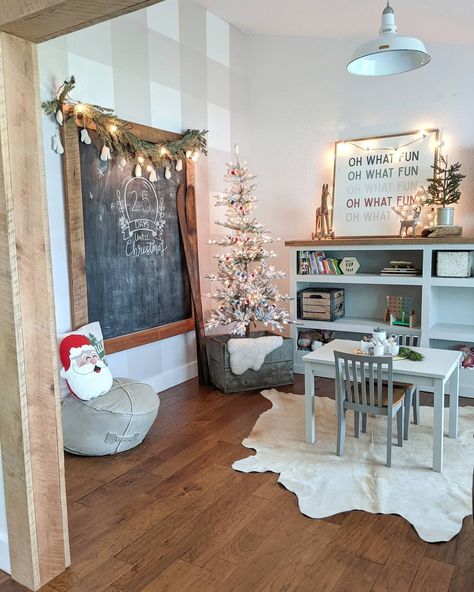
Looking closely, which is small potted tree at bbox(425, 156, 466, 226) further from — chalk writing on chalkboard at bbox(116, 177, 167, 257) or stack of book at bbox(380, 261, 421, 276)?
chalk writing on chalkboard at bbox(116, 177, 167, 257)

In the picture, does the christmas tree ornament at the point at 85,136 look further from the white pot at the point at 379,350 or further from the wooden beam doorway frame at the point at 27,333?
the white pot at the point at 379,350

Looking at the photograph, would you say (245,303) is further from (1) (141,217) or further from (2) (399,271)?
(2) (399,271)

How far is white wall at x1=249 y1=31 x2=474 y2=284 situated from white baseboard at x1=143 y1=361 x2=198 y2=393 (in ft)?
5.17

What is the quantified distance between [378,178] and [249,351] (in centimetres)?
215

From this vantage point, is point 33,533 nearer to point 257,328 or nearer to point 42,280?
point 42,280

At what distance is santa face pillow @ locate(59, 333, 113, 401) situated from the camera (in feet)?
10.4

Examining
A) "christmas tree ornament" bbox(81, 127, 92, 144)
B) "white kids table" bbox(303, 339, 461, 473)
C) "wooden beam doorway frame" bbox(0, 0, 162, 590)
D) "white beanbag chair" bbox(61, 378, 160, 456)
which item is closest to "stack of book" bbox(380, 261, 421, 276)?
"white kids table" bbox(303, 339, 461, 473)

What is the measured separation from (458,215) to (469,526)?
9.61 feet

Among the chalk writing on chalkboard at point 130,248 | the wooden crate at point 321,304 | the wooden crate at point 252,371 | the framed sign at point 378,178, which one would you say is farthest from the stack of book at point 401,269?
the chalk writing on chalkboard at point 130,248

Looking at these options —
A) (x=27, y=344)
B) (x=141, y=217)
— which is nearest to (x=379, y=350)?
(x=27, y=344)

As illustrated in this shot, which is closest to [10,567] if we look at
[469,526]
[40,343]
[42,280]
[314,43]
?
[40,343]

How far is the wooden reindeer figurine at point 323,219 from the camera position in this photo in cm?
496

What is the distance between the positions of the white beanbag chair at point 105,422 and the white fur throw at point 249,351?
121 centimetres

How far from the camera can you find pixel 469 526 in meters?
2.38
